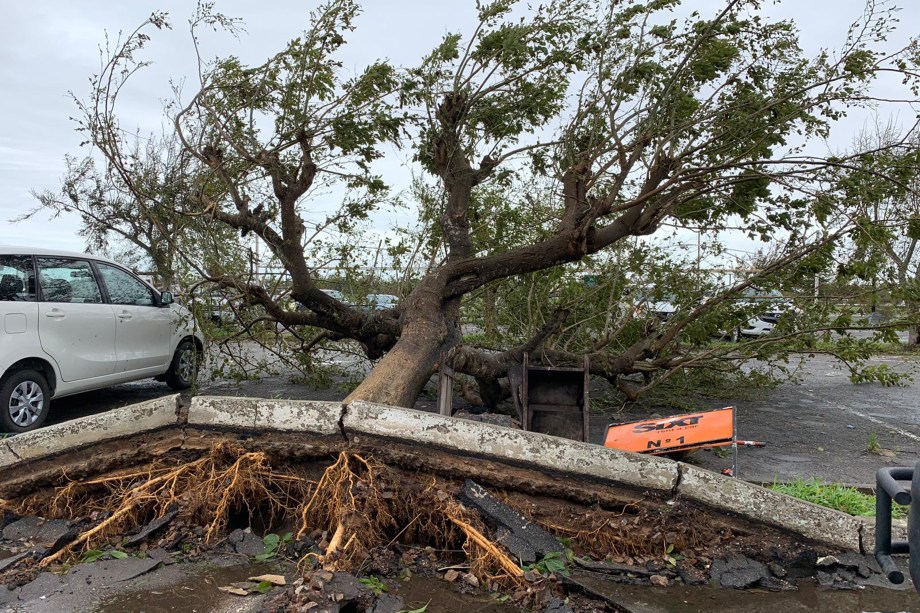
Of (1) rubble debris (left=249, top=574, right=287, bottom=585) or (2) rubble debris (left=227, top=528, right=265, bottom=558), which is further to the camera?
(2) rubble debris (left=227, top=528, right=265, bottom=558)

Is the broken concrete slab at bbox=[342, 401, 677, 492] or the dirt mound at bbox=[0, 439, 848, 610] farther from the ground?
the broken concrete slab at bbox=[342, 401, 677, 492]

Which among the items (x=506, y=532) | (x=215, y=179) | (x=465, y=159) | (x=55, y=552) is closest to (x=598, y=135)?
(x=465, y=159)

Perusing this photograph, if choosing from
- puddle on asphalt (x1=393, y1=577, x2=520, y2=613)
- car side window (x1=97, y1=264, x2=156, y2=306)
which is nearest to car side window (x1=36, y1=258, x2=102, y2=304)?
car side window (x1=97, y1=264, x2=156, y2=306)

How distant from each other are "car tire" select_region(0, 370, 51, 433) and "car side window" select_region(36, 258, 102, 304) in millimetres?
789

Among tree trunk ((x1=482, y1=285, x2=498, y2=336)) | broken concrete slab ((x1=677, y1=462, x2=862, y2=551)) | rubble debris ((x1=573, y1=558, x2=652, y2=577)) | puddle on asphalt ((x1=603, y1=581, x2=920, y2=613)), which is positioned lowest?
puddle on asphalt ((x1=603, y1=581, x2=920, y2=613))

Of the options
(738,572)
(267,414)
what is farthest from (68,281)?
(738,572)

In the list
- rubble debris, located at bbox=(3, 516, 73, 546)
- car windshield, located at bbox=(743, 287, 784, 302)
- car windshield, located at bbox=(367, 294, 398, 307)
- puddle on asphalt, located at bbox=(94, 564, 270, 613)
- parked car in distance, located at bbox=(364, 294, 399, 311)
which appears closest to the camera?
puddle on asphalt, located at bbox=(94, 564, 270, 613)

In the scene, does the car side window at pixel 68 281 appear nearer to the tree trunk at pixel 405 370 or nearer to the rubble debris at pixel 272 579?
the tree trunk at pixel 405 370

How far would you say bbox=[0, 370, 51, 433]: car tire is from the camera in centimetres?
638

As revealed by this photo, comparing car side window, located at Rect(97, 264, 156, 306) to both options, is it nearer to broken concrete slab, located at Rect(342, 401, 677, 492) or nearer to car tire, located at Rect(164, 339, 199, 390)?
car tire, located at Rect(164, 339, 199, 390)

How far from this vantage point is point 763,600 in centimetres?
336

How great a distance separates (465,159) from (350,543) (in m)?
4.80

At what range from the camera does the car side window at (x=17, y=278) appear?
659cm

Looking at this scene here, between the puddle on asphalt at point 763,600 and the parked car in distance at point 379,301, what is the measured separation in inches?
212
